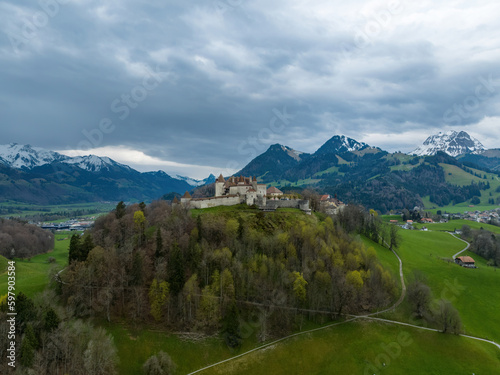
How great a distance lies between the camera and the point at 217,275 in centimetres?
7369

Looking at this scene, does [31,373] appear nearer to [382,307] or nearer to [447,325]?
[382,307]

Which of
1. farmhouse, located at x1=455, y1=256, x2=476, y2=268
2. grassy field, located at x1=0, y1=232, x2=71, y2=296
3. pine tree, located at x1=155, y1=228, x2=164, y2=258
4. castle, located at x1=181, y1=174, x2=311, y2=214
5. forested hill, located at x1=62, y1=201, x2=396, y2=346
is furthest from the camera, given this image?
farmhouse, located at x1=455, y1=256, x2=476, y2=268

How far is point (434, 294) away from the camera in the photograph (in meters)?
87.7

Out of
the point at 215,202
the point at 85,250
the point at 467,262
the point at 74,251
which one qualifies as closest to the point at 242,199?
the point at 215,202

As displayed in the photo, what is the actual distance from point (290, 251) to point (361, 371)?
33.1 meters

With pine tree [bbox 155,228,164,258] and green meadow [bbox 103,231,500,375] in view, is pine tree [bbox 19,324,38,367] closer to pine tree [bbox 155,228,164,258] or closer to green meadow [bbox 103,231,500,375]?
green meadow [bbox 103,231,500,375]

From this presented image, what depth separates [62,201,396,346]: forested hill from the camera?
227 feet

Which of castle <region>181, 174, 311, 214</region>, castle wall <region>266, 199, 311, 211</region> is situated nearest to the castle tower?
castle <region>181, 174, 311, 214</region>

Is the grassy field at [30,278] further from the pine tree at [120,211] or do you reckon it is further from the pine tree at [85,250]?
the pine tree at [120,211]

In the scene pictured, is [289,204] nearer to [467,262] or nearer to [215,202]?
[215,202]

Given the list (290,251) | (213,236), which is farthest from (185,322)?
(290,251)

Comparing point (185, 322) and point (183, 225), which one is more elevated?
point (183, 225)

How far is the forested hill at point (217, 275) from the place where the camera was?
69.1 meters

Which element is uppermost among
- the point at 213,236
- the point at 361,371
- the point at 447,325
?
the point at 213,236
